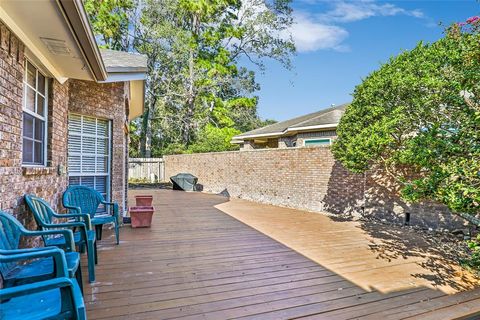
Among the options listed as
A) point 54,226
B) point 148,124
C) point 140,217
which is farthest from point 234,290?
point 148,124

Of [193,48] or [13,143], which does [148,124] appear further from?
[13,143]

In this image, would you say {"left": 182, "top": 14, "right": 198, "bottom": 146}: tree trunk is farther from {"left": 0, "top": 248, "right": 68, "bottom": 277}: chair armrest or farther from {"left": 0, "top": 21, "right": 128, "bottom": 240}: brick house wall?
{"left": 0, "top": 248, "right": 68, "bottom": 277}: chair armrest

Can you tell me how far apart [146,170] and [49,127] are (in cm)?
1605

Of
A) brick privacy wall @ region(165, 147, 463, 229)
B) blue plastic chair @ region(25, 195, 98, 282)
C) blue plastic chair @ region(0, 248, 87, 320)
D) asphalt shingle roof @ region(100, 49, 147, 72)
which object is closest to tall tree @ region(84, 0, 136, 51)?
brick privacy wall @ region(165, 147, 463, 229)

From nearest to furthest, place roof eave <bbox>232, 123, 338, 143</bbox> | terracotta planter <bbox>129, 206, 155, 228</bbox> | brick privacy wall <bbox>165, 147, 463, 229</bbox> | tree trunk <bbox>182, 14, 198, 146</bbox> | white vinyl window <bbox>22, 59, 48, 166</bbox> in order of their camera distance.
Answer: white vinyl window <bbox>22, 59, 48, 166</bbox> < terracotta planter <bbox>129, 206, 155, 228</bbox> < brick privacy wall <bbox>165, 147, 463, 229</bbox> < roof eave <bbox>232, 123, 338, 143</bbox> < tree trunk <bbox>182, 14, 198, 146</bbox>

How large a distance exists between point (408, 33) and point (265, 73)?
43.4 feet

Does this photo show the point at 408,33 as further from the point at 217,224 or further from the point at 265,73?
the point at 265,73

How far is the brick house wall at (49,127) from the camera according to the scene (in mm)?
2844

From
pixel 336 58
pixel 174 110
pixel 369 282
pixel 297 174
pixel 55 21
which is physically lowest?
pixel 369 282

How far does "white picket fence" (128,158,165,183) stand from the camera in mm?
19547

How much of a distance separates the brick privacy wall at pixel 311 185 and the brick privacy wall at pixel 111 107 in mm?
5716

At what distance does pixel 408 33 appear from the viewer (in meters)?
10.5

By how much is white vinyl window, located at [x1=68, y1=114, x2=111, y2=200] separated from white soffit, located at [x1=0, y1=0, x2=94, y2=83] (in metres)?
1.56

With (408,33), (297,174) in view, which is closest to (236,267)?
(297,174)
